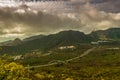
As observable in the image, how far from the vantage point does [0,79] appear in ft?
183

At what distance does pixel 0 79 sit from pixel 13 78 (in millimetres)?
2548

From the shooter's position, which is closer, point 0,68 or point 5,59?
point 0,68

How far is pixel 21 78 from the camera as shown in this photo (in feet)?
186

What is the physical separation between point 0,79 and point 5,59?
20.0 feet

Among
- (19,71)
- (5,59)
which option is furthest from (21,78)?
(5,59)

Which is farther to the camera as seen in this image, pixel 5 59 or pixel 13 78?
pixel 5 59

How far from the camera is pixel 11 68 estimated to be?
5653cm

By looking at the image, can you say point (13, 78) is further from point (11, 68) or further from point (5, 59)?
point (5, 59)

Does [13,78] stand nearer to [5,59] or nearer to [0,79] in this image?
[0,79]

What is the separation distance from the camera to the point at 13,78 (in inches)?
2185

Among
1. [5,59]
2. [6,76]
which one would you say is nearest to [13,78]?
[6,76]

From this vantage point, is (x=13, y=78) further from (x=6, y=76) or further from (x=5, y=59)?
(x=5, y=59)

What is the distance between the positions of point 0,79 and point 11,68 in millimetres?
2912

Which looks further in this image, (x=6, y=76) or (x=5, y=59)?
(x=5, y=59)
